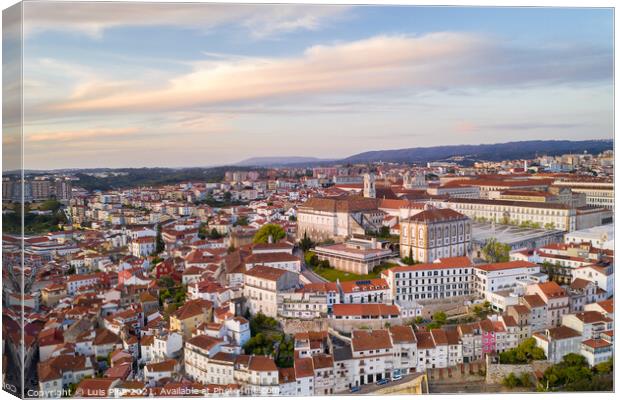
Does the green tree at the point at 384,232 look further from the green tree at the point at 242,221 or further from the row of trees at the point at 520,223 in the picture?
the green tree at the point at 242,221

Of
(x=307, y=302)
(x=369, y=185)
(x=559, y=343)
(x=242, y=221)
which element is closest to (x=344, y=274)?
(x=307, y=302)

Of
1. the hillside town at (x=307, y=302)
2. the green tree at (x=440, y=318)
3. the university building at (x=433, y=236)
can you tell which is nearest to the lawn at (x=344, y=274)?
the hillside town at (x=307, y=302)

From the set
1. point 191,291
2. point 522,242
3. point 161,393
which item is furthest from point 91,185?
point 522,242

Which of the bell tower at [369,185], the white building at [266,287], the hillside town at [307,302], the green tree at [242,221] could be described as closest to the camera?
the hillside town at [307,302]

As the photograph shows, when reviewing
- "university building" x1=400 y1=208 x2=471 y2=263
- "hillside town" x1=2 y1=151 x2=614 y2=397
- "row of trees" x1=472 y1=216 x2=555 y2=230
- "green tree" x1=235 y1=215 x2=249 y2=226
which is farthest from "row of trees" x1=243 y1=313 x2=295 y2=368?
"row of trees" x1=472 y1=216 x2=555 y2=230

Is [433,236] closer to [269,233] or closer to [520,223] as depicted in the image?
[269,233]

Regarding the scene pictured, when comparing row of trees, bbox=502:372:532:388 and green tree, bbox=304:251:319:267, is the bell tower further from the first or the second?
row of trees, bbox=502:372:532:388

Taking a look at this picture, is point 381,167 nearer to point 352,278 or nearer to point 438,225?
point 438,225
